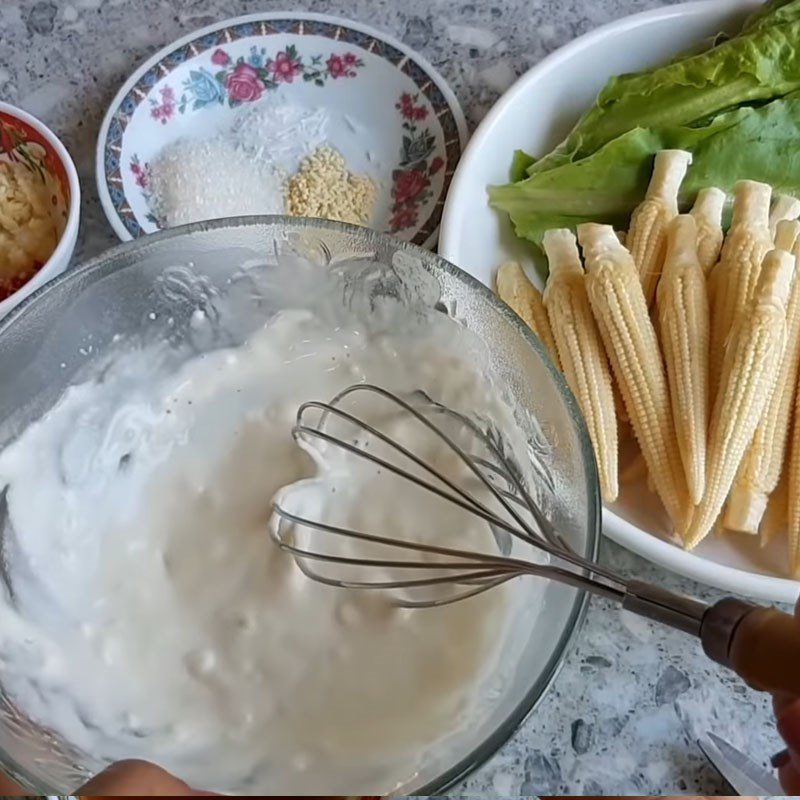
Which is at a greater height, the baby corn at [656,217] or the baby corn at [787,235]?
the baby corn at [656,217]

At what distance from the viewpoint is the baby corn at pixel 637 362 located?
22.6 inches

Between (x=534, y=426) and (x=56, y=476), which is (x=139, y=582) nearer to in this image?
(x=56, y=476)

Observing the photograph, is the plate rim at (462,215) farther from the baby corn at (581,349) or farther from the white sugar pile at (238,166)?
the white sugar pile at (238,166)

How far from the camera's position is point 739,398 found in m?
0.56

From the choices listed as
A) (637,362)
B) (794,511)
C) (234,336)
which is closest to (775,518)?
(794,511)

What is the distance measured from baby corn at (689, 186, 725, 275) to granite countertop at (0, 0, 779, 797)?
0.20m

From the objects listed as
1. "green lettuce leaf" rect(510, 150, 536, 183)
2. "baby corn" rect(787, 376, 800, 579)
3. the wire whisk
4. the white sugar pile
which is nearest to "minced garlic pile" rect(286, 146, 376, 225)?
the white sugar pile

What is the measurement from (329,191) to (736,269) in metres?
0.31

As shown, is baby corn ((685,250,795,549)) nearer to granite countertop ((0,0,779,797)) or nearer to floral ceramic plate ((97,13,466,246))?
granite countertop ((0,0,779,797))

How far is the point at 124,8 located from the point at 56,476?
19.4 inches

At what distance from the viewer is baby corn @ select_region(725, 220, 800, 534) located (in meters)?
0.57

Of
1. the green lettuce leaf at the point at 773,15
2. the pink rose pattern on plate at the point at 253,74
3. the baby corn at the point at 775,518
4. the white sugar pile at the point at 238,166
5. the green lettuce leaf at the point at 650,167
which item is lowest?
the baby corn at the point at 775,518

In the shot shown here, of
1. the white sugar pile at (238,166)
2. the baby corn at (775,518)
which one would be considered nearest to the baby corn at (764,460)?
the baby corn at (775,518)

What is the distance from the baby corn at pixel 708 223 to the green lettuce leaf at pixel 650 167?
0.01m
